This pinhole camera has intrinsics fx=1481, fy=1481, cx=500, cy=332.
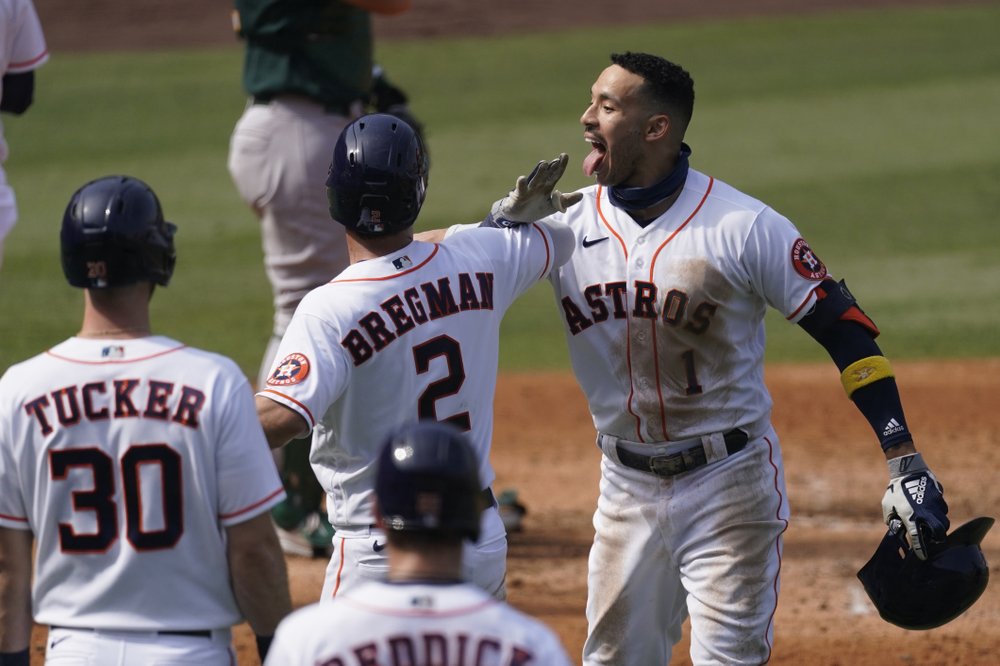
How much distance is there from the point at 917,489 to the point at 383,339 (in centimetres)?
145

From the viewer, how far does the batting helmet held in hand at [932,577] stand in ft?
13.1

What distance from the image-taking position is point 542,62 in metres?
21.1

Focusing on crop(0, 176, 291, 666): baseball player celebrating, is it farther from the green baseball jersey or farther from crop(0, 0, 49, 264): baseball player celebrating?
the green baseball jersey

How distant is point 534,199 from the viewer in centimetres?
396

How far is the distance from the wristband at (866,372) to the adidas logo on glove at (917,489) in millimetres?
295

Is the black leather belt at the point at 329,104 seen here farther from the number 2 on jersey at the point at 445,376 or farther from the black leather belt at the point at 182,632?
the black leather belt at the point at 182,632

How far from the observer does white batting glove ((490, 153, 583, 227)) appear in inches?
153

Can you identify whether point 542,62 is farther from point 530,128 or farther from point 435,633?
point 435,633

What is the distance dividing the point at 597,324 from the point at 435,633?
6.62ft

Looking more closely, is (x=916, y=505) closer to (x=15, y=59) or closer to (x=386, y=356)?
(x=386, y=356)

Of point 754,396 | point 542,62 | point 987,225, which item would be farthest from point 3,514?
point 542,62

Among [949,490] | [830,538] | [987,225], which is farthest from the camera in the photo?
[987,225]

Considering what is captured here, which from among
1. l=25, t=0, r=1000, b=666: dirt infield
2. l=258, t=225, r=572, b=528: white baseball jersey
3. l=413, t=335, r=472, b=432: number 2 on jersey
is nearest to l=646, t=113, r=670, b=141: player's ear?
l=258, t=225, r=572, b=528: white baseball jersey

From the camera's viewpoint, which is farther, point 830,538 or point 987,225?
point 987,225
